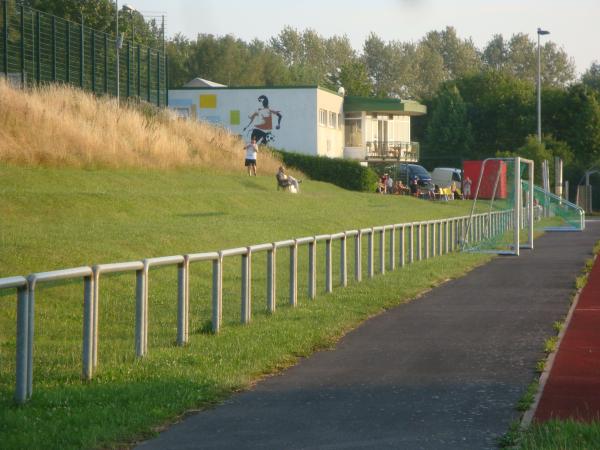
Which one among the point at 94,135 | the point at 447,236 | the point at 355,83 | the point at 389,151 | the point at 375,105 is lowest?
the point at 447,236

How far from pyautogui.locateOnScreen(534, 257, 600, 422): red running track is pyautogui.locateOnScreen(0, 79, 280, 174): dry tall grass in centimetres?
1882

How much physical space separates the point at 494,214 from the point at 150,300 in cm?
2060

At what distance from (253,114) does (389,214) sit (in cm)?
3384

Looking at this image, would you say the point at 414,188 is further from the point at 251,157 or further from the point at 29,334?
the point at 29,334

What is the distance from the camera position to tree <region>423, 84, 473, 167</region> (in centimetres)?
9988

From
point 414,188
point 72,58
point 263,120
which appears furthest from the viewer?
point 263,120

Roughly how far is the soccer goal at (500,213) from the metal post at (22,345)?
66.8 ft

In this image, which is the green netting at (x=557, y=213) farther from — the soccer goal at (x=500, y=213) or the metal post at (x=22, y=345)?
the metal post at (x=22, y=345)

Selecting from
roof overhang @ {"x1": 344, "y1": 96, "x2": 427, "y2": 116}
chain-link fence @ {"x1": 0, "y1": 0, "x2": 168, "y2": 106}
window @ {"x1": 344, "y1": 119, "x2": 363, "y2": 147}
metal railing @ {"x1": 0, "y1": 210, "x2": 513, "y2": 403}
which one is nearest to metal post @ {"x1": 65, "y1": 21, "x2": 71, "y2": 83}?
chain-link fence @ {"x1": 0, "y1": 0, "x2": 168, "y2": 106}

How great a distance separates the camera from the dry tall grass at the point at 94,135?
30.4 meters

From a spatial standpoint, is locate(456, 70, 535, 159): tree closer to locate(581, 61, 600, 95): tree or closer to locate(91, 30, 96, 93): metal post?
locate(581, 61, 600, 95): tree

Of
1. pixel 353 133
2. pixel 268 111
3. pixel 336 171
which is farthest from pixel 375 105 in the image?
pixel 336 171

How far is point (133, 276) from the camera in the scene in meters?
15.9

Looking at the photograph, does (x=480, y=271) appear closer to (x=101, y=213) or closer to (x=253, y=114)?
(x=101, y=213)
